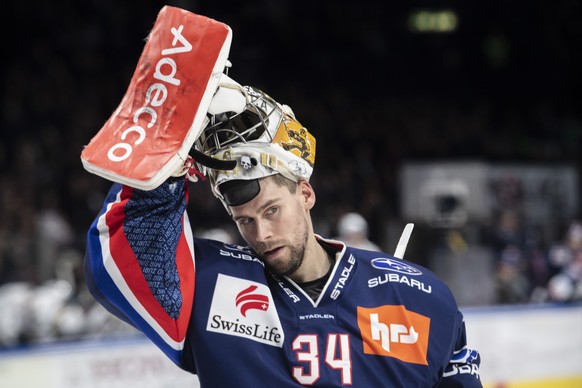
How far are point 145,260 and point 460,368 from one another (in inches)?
32.0

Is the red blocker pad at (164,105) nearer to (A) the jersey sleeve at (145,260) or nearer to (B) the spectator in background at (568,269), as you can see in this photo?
(A) the jersey sleeve at (145,260)

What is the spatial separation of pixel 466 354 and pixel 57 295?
442 cm

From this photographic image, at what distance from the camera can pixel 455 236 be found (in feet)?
23.4

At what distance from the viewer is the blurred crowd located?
6.51 metres

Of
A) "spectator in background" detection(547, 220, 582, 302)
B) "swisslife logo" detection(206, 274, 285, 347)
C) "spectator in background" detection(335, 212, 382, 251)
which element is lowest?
"spectator in background" detection(547, 220, 582, 302)

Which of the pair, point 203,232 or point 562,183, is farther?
point 562,183

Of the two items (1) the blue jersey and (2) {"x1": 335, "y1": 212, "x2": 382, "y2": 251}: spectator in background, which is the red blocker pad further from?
(2) {"x1": 335, "y1": 212, "x2": 382, "y2": 251}: spectator in background

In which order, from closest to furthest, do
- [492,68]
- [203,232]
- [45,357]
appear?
1. [45,357]
2. [203,232]
3. [492,68]

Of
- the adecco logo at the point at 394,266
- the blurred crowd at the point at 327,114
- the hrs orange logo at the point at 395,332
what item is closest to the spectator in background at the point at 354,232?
the blurred crowd at the point at 327,114

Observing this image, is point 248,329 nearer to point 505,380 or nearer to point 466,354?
point 466,354

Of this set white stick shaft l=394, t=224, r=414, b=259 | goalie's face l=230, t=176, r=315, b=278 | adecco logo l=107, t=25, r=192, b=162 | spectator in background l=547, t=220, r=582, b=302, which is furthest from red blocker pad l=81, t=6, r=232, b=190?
spectator in background l=547, t=220, r=582, b=302

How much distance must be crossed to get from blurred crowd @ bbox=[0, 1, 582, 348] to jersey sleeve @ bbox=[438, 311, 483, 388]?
3.31m

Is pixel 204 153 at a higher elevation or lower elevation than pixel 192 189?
higher

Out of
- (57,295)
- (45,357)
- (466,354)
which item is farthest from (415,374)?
(57,295)
